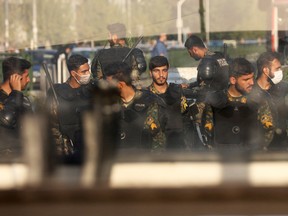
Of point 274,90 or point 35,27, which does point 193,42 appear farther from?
point 35,27

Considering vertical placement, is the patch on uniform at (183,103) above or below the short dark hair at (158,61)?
below

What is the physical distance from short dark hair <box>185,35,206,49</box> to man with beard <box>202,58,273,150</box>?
212 millimetres

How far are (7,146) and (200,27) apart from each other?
1324 mm

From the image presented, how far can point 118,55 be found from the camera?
16.2 feet

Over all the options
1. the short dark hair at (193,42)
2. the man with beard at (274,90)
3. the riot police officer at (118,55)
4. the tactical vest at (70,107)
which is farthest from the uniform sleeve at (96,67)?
the man with beard at (274,90)

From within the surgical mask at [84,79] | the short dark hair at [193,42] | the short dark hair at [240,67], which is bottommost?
the surgical mask at [84,79]

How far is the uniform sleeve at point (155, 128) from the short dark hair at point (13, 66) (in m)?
0.70

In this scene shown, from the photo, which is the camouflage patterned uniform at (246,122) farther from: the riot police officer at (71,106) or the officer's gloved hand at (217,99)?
the riot police officer at (71,106)

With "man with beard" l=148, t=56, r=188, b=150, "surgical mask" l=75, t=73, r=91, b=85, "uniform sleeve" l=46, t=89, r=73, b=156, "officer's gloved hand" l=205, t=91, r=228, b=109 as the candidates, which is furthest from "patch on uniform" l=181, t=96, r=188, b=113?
"uniform sleeve" l=46, t=89, r=73, b=156

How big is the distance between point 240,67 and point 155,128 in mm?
618

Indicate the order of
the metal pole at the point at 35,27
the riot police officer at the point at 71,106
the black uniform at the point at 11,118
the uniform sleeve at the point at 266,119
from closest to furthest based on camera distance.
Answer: the black uniform at the point at 11,118 < the riot police officer at the point at 71,106 < the uniform sleeve at the point at 266,119 < the metal pole at the point at 35,27

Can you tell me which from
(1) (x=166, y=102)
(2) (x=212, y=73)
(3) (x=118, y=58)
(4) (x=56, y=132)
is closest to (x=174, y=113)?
(1) (x=166, y=102)

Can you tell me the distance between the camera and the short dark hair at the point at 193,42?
500 cm

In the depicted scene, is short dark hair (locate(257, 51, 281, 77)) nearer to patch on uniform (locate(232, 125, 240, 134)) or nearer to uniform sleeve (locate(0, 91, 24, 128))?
patch on uniform (locate(232, 125, 240, 134))
